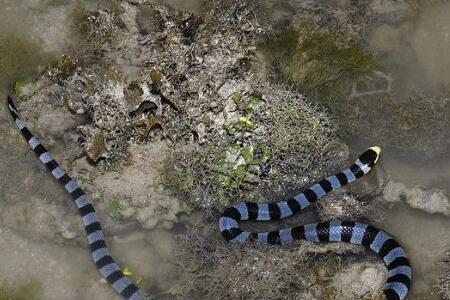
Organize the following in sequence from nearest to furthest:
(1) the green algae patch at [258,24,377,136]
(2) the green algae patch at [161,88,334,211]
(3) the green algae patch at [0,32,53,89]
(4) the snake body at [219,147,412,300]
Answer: (4) the snake body at [219,147,412,300]
(2) the green algae patch at [161,88,334,211]
(1) the green algae patch at [258,24,377,136]
(3) the green algae patch at [0,32,53,89]

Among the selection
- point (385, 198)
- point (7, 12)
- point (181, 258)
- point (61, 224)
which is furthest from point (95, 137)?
point (385, 198)

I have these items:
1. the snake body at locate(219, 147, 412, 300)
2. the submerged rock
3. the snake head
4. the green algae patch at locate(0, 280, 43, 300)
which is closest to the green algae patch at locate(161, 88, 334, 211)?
the snake body at locate(219, 147, 412, 300)

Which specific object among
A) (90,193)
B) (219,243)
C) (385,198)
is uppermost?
(90,193)

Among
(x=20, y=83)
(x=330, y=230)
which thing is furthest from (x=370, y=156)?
(x=20, y=83)

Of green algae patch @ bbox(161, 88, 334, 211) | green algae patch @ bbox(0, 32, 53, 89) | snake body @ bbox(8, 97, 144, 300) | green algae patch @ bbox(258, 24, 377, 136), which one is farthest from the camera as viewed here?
green algae patch @ bbox(0, 32, 53, 89)

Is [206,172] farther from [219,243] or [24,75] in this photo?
[24,75]

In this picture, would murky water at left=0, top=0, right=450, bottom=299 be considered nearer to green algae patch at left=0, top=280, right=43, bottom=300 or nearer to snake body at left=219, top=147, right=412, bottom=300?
green algae patch at left=0, top=280, right=43, bottom=300

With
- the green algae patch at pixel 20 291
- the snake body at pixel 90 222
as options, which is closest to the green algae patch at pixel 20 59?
the snake body at pixel 90 222
